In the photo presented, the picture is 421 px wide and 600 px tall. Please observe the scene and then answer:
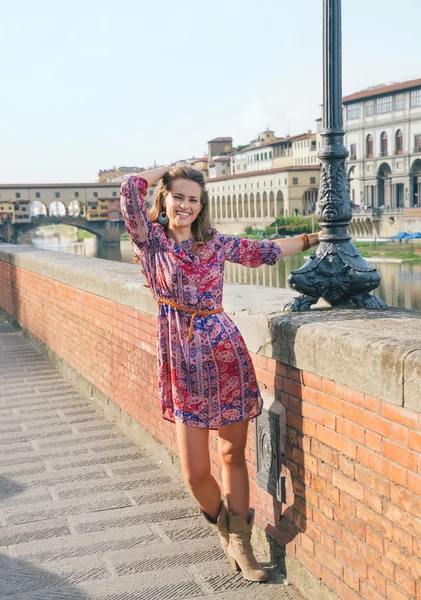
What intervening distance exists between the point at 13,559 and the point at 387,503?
163 cm

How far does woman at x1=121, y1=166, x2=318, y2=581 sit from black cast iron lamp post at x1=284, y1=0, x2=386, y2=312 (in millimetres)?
325

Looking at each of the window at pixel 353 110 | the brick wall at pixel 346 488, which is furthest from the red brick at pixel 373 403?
the window at pixel 353 110

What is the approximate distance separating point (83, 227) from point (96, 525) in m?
86.8

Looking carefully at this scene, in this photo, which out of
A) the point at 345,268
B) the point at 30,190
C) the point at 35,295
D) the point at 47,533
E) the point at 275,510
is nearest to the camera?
the point at 275,510

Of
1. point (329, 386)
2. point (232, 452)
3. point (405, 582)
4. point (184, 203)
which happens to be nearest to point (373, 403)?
point (329, 386)

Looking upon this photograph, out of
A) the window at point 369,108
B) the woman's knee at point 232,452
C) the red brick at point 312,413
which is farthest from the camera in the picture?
the window at point 369,108

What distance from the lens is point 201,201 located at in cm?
306

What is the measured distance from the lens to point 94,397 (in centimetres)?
618

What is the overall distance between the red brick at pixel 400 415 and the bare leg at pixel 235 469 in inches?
29.7

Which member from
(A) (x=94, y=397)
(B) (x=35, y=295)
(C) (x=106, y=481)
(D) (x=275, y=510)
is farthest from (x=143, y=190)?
(B) (x=35, y=295)

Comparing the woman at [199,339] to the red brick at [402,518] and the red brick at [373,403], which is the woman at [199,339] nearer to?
the red brick at [373,403]

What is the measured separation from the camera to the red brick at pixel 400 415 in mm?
2213

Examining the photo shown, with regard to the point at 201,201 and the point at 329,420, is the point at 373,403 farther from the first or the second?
the point at 201,201

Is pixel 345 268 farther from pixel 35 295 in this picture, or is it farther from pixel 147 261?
pixel 35 295
